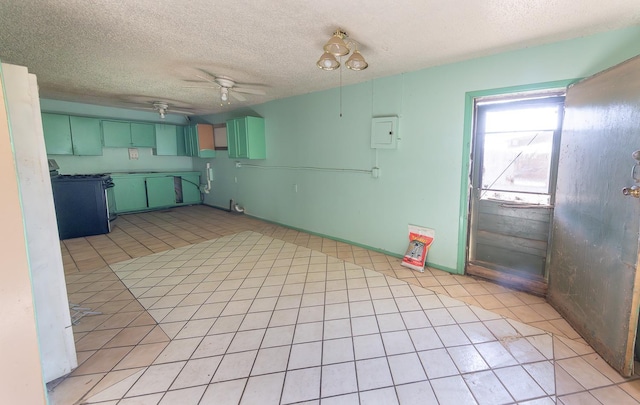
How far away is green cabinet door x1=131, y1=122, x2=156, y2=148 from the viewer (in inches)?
232

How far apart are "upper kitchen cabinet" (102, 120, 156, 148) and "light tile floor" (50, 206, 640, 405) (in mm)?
3335

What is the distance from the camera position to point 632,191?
1.49 metres

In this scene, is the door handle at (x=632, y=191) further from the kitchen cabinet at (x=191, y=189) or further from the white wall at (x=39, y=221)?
→ the kitchen cabinet at (x=191, y=189)

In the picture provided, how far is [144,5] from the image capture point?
69.7 inches

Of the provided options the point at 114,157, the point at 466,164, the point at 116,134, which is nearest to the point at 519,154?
the point at 466,164

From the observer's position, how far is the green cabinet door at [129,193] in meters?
5.67

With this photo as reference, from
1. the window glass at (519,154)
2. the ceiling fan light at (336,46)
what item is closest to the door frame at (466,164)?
the window glass at (519,154)

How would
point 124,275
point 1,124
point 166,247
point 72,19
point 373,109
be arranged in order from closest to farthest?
point 1,124 → point 72,19 → point 124,275 → point 373,109 → point 166,247

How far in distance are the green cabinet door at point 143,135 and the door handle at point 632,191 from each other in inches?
290

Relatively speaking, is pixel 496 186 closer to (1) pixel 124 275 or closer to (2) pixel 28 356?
(2) pixel 28 356

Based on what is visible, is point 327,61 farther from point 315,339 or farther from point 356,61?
point 315,339

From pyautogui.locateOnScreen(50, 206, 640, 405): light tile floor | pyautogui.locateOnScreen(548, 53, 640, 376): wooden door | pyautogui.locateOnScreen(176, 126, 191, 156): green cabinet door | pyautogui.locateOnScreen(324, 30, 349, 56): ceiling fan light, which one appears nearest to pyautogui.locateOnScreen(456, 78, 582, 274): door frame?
pyautogui.locateOnScreen(50, 206, 640, 405): light tile floor

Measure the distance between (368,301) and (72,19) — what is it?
3.18 m

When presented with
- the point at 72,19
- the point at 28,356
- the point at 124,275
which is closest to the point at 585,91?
the point at 28,356
